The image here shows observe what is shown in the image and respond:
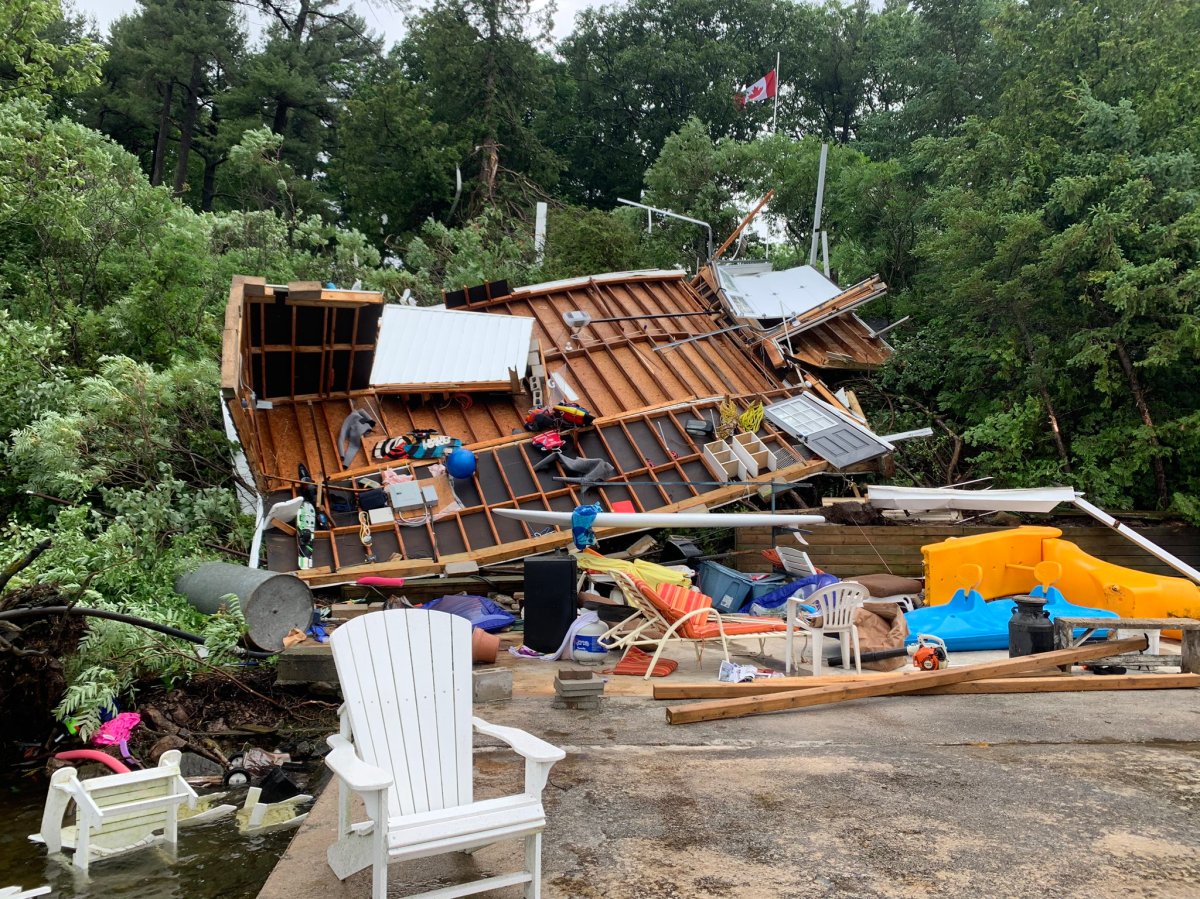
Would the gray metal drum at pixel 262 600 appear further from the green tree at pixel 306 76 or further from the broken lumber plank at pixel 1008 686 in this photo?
the green tree at pixel 306 76

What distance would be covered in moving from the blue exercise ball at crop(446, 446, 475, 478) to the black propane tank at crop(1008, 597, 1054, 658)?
658 centimetres

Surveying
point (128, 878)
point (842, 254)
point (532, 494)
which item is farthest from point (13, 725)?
point (842, 254)

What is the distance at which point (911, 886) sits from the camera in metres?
3.24

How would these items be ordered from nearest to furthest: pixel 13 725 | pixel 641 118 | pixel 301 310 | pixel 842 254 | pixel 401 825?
pixel 401 825 → pixel 13 725 → pixel 301 310 → pixel 842 254 → pixel 641 118

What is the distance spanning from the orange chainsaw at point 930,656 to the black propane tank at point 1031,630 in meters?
0.57

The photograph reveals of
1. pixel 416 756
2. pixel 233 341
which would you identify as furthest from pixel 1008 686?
pixel 233 341

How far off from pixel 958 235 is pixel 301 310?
11.2 meters

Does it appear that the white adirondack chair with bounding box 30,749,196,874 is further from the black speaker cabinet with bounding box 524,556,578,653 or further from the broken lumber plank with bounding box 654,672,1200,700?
the black speaker cabinet with bounding box 524,556,578,653

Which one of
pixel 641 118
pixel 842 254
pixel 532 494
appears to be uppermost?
pixel 641 118

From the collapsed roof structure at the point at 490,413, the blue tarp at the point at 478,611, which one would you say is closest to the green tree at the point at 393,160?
the collapsed roof structure at the point at 490,413

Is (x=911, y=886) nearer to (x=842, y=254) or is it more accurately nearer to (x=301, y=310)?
(x=301, y=310)

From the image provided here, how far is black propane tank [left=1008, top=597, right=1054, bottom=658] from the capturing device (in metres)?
6.97

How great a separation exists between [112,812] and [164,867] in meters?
0.40

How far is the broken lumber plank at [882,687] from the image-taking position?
17.9ft
